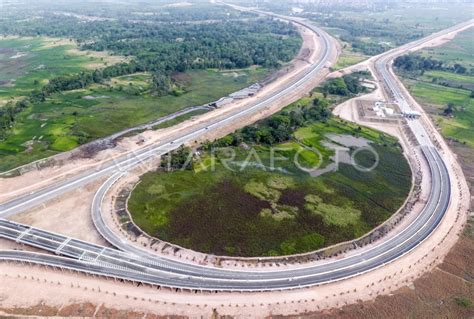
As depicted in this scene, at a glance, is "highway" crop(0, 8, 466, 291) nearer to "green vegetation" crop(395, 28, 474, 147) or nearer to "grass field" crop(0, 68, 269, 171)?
Answer: "grass field" crop(0, 68, 269, 171)

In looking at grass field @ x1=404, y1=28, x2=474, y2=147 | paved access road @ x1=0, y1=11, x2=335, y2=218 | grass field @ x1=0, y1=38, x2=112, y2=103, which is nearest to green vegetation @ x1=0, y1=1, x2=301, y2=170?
grass field @ x1=0, y1=38, x2=112, y2=103

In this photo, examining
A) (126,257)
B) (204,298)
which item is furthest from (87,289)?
(204,298)

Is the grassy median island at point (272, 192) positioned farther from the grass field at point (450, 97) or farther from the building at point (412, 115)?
the grass field at point (450, 97)

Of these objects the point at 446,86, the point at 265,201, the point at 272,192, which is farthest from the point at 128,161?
the point at 446,86

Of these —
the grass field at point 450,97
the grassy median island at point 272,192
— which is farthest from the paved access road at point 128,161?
the grass field at point 450,97

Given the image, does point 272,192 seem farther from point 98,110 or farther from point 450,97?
point 450,97

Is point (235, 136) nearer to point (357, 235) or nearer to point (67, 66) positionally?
point (357, 235)
